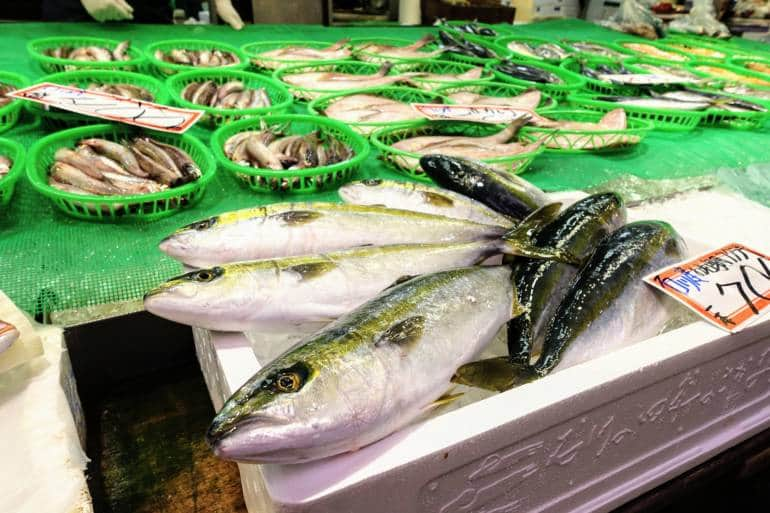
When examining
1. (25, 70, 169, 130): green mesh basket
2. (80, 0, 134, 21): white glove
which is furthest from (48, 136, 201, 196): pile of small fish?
(80, 0, 134, 21): white glove

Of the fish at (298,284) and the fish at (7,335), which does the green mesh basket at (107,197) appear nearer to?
the fish at (7,335)

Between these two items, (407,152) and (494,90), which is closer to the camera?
(407,152)

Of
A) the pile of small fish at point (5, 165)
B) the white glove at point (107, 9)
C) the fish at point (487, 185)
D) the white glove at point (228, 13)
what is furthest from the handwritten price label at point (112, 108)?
the white glove at point (228, 13)

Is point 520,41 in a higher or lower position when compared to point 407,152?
higher

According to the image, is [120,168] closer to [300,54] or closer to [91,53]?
[91,53]

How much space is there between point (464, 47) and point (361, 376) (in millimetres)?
3873

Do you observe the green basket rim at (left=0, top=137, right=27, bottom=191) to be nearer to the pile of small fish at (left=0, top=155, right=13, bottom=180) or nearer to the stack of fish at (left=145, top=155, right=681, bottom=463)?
the pile of small fish at (left=0, top=155, right=13, bottom=180)

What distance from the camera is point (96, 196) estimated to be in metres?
1.74

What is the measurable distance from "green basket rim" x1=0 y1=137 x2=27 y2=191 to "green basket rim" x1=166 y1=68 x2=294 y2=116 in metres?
0.76

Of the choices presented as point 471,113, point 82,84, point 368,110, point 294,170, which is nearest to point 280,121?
point 368,110

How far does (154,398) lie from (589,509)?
1309 millimetres

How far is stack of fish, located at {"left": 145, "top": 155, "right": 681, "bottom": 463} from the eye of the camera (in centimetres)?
79

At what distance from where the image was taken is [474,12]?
273 inches

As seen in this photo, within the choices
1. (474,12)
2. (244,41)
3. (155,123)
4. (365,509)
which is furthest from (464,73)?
(474,12)
